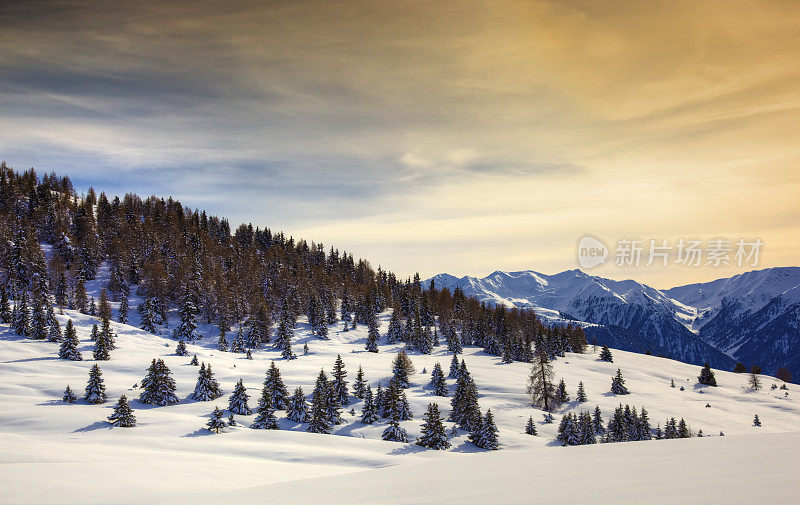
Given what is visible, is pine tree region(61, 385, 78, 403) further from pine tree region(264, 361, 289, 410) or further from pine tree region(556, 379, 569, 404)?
pine tree region(556, 379, 569, 404)

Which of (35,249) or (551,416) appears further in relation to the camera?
(35,249)

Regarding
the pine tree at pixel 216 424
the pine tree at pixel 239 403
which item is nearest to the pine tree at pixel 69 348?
the pine tree at pixel 239 403

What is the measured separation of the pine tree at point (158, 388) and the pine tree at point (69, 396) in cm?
614

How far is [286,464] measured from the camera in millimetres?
22750

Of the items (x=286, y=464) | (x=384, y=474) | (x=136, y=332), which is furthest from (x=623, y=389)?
(x=136, y=332)

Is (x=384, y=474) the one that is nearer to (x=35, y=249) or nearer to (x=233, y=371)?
(x=233, y=371)

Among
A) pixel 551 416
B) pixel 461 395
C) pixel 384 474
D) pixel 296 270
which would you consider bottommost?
pixel 551 416

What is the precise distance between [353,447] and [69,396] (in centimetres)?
3326

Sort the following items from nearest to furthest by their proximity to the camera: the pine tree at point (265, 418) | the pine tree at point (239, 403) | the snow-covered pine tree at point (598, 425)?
1. the pine tree at point (265, 418)
2. the pine tree at point (239, 403)
3. the snow-covered pine tree at point (598, 425)

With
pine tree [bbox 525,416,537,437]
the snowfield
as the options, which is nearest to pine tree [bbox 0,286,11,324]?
the snowfield

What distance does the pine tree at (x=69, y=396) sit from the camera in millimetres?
41531

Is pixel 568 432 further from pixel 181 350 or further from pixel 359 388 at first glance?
pixel 181 350

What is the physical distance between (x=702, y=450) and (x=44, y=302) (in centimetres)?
8892

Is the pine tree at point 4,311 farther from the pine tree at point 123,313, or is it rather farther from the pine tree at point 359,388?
the pine tree at point 359,388
